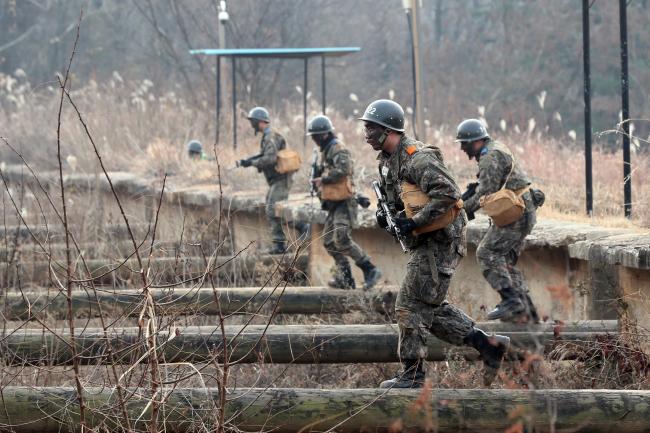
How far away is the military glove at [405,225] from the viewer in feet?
22.1

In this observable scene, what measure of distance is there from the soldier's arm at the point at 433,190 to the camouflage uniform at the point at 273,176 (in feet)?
22.0

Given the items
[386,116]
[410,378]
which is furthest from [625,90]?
[410,378]

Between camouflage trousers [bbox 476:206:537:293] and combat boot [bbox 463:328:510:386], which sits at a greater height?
camouflage trousers [bbox 476:206:537:293]

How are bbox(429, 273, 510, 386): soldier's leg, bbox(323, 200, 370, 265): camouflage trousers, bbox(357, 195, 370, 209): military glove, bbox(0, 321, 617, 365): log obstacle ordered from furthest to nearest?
bbox(323, 200, 370, 265): camouflage trousers < bbox(357, 195, 370, 209): military glove < bbox(0, 321, 617, 365): log obstacle < bbox(429, 273, 510, 386): soldier's leg

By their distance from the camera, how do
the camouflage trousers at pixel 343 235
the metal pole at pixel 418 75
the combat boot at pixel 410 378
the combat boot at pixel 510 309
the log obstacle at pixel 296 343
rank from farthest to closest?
the metal pole at pixel 418 75 < the camouflage trousers at pixel 343 235 < the combat boot at pixel 510 309 < the log obstacle at pixel 296 343 < the combat boot at pixel 410 378

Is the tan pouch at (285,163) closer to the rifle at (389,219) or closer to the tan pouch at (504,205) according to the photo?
the tan pouch at (504,205)

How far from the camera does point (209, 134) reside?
22.7 metres

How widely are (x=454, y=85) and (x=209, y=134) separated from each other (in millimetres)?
14082

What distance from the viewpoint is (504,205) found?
856 cm

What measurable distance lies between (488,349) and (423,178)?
3.69 ft

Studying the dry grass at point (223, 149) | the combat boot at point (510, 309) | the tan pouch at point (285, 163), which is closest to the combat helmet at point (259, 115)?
the tan pouch at point (285, 163)

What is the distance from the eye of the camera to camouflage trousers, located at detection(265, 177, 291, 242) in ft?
44.6

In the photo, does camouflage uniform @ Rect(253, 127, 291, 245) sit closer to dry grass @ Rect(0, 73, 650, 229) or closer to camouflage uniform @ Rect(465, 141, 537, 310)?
dry grass @ Rect(0, 73, 650, 229)

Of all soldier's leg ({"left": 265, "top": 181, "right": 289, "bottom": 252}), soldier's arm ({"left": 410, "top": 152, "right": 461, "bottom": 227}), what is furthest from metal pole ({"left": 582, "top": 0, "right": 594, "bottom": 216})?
soldier's arm ({"left": 410, "top": 152, "right": 461, "bottom": 227})
